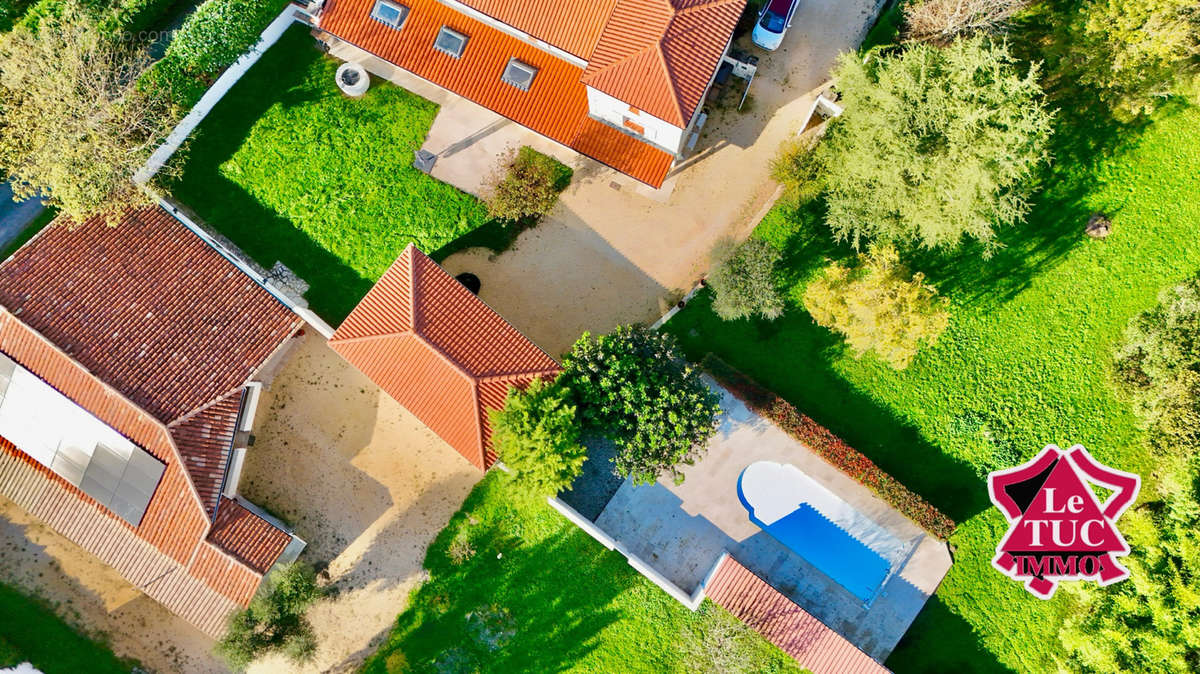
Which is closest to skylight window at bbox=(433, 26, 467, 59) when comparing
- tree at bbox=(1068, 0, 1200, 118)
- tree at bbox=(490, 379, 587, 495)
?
tree at bbox=(490, 379, 587, 495)

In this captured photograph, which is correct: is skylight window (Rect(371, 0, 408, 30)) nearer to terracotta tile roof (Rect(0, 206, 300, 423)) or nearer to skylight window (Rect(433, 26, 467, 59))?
skylight window (Rect(433, 26, 467, 59))

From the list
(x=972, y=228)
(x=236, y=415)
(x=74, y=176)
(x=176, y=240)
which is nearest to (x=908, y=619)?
(x=972, y=228)

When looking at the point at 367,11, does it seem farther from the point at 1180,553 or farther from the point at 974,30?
the point at 1180,553

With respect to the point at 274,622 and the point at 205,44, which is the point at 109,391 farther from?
the point at 205,44

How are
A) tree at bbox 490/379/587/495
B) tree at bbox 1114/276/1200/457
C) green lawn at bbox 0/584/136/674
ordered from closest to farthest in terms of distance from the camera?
1. tree at bbox 490/379/587/495
2. tree at bbox 1114/276/1200/457
3. green lawn at bbox 0/584/136/674

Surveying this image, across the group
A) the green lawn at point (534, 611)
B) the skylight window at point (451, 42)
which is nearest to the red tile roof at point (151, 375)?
the green lawn at point (534, 611)

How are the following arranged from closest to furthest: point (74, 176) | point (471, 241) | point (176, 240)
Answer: point (74, 176), point (176, 240), point (471, 241)

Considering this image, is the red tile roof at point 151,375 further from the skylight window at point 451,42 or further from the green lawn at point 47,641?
the skylight window at point 451,42
